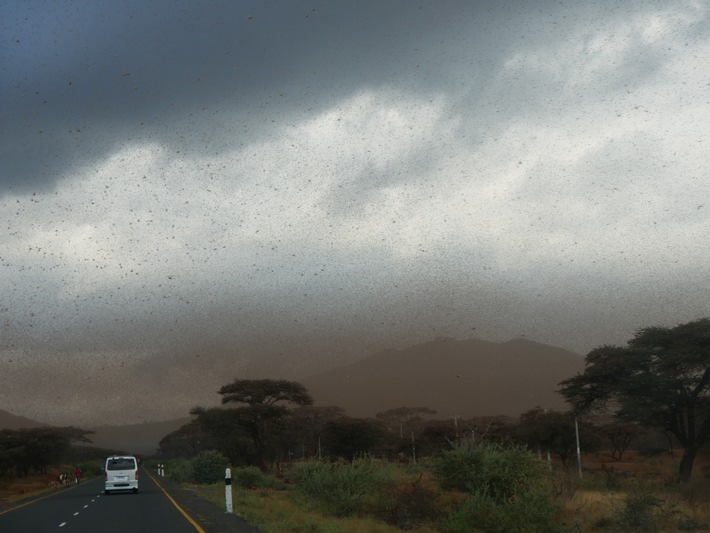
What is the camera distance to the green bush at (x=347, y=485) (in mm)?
31422

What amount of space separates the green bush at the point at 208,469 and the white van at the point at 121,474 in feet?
60.6

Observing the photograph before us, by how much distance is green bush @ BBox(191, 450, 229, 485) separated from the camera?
207ft

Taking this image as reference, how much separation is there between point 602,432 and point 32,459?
3057 inches

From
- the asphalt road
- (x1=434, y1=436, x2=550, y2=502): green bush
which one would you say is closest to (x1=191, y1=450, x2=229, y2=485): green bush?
the asphalt road

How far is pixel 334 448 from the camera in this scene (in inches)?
3639

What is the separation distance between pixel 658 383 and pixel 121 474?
3239cm

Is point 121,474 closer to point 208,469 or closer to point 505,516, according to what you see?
point 208,469

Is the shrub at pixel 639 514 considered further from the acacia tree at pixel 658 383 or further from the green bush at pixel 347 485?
the acacia tree at pixel 658 383

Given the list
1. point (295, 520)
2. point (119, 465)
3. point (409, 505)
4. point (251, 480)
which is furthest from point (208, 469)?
point (295, 520)

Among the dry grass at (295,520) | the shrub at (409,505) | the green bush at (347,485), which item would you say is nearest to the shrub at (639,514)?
the shrub at (409,505)

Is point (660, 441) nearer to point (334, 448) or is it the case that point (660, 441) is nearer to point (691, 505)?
point (334, 448)

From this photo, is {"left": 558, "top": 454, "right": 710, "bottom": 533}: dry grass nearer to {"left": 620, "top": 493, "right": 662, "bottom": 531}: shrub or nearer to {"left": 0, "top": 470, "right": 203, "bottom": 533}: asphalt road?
{"left": 620, "top": 493, "right": 662, "bottom": 531}: shrub

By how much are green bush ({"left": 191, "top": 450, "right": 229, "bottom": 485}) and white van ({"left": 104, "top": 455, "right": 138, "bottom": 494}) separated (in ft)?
60.6

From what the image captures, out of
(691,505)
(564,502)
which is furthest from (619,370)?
(564,502)
